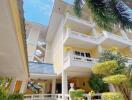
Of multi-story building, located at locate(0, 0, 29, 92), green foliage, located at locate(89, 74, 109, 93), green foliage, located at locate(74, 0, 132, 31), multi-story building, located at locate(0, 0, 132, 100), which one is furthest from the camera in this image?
multi-story building, located at locate(0, 0, 132, 100)

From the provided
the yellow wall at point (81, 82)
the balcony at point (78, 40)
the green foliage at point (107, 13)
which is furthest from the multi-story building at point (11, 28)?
the yellow wall at point (81, 82)

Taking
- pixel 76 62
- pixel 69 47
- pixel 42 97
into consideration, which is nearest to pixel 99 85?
pixel 76 62

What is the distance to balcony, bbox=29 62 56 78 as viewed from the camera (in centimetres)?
1708

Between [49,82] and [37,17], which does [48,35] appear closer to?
[37,17]

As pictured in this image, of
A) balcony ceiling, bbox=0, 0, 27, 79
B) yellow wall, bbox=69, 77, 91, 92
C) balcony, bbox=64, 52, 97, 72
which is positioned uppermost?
balcony, bbox=64, 52, 97, 72

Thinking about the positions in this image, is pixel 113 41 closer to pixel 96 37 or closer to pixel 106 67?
pixel 96 37

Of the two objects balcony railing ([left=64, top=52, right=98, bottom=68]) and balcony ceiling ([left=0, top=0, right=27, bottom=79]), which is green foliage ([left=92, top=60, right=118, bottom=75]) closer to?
balcony railing ([left=64, top=52, right=98, bottom=68])

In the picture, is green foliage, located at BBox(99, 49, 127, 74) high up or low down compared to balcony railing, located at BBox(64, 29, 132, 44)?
down

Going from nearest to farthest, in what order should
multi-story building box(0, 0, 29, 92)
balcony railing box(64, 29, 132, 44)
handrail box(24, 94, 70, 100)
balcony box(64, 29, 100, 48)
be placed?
multi-story building box(0, 0, 29, 92) → handrail box(24, 94, 70, 100) → balcony box(64, 29, 100, 48) → balcony railing box(64, 29, 132, 44)

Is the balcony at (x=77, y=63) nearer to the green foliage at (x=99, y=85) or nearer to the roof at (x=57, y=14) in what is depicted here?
the green foliage at (x=99, y=85)

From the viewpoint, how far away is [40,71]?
1761 centimetres

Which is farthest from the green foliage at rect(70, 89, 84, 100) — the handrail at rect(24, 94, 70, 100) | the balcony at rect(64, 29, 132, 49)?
the balcony at rect(64, 29, 132, 49)

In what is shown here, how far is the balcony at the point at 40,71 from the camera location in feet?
56.0

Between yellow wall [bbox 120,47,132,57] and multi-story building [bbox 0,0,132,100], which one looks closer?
multi-story building [bbox 0,0,132,100]
